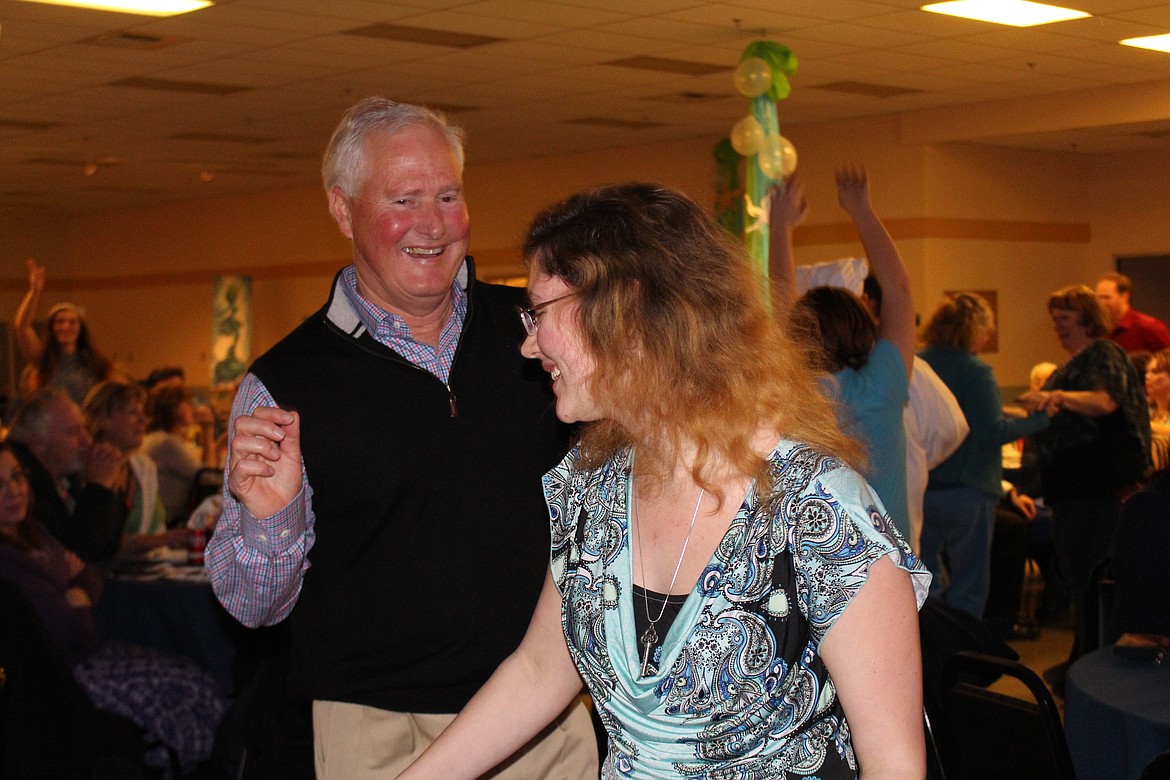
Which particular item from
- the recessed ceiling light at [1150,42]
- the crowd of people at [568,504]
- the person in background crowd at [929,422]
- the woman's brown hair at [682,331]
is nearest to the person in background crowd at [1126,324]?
the recessed ceiling light at [1150,42]

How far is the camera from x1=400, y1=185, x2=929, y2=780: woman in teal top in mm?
1450

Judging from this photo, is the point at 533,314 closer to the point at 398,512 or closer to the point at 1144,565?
the point at 398,512

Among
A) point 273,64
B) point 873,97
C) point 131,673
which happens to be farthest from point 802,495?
point 873,97

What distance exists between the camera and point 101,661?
4.20 meters

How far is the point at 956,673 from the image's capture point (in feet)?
8.96

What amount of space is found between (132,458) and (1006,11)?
5.45m

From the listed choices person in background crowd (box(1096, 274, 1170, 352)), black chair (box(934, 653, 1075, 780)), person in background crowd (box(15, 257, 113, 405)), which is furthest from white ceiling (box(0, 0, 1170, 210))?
black chair (box(934, 653, 1075, 780))

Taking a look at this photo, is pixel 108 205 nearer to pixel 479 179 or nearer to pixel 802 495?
pixel 479 179

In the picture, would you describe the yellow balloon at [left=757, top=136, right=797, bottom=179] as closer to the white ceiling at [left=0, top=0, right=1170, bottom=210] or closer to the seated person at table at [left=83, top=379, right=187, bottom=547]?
the white ceiling at [left=0, top=0, right=1170, bottom=210]

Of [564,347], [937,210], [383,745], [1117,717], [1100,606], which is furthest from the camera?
[937,210]

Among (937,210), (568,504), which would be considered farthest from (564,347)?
(937,210)

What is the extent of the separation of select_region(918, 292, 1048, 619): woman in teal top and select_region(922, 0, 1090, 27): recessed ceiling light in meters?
2.43

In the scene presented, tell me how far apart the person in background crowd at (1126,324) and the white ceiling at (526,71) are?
1.60 meters

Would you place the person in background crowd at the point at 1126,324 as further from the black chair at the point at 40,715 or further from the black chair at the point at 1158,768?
the black chair at the point at 40,715
